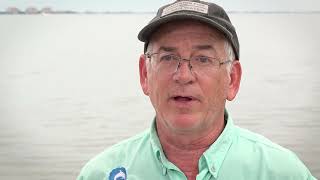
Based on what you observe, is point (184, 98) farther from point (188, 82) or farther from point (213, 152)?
point (213, 152)

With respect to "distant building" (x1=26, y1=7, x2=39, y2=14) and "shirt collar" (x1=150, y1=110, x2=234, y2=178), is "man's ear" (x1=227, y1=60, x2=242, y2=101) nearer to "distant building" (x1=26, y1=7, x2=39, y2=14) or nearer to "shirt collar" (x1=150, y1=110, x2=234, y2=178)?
"shirt collar" (x1=150, y1=110, x2=234, y2=178)

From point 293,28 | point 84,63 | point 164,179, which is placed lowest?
point 164,179

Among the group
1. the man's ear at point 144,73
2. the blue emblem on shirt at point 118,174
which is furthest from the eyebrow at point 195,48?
the blue emblem on shirt at point 118,174

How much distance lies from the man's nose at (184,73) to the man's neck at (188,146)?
171mm

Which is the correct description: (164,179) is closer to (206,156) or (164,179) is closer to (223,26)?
(206,156)

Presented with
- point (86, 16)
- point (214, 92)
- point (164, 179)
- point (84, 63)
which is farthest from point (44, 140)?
point (214, 92)

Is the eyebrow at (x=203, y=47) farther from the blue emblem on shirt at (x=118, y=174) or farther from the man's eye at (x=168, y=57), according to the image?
the blue emblem on shirt at (x=118, y=174)

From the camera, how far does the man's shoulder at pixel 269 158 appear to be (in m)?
1.19

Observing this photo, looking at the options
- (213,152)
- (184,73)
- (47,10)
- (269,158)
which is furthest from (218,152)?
(47,10)

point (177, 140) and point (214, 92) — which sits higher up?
point (214, 92)

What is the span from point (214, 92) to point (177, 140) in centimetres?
18

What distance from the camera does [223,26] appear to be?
1.15m

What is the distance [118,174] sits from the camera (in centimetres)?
126

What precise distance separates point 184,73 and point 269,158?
Answer: 336 millimetres
